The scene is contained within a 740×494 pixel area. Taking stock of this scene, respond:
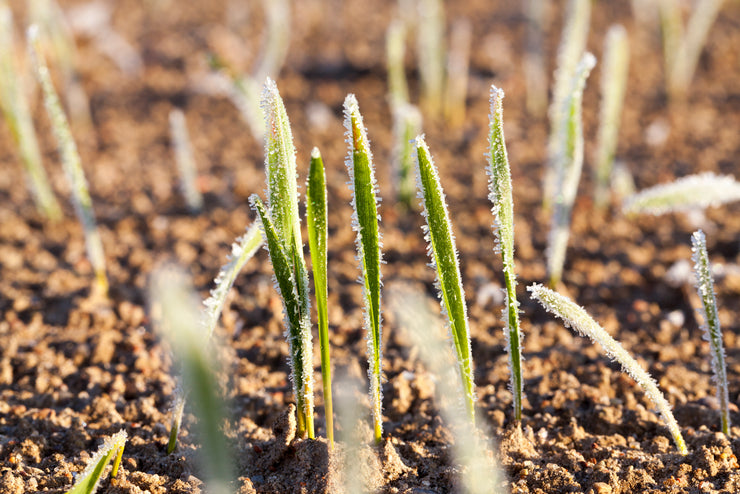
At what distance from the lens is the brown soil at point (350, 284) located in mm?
894

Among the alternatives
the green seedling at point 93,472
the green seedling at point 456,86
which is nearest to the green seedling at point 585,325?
the green seedling at point 93,472

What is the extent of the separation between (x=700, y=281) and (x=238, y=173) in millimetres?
1217

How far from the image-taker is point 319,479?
2.71 feet

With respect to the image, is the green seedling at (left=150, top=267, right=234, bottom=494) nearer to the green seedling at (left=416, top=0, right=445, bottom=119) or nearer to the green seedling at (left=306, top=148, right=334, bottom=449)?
the green seedling at (left=306, top=148, right=334, bottom=449)

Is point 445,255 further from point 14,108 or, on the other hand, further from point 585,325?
point 14,108

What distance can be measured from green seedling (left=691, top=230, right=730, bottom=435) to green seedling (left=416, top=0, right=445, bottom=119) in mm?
1074

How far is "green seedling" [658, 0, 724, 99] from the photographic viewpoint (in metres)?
1.94

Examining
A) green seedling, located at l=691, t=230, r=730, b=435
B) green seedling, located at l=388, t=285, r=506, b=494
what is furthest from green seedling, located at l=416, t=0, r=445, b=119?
green seedling, located at l=691, t=230, r=730, b=435

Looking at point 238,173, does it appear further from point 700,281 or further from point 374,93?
point 700,281

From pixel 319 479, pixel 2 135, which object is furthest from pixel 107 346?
pixel 2 135

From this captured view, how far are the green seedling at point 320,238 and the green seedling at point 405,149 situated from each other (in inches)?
20.1

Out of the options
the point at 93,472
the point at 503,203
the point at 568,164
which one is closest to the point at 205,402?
the point at 93,472

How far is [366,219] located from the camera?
79cm

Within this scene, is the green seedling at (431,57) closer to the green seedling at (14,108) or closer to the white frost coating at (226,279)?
the green seedling at (14,108)
